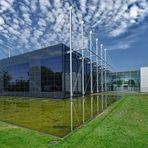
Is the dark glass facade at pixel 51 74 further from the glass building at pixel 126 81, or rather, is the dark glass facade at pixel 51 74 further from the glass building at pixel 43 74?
the glass building at pixel 126 81

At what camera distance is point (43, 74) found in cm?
2902

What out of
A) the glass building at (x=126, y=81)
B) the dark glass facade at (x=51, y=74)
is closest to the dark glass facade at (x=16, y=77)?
the dark glass facade at (x=51, y=74)

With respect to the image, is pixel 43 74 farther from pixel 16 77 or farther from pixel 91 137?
pixel 91 137

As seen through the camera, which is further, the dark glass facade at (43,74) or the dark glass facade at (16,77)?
the dark glass facade at (16,77)

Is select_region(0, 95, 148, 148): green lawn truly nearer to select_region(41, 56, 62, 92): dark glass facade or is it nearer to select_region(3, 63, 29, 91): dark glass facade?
select_region(41, 56, 62, 92): dark glass facade

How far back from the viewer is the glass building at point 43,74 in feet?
87.3

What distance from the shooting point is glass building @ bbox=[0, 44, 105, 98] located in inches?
1048

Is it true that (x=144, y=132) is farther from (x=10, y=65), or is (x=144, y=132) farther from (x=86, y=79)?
(x=10, y=65)

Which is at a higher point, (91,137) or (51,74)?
(51,74)

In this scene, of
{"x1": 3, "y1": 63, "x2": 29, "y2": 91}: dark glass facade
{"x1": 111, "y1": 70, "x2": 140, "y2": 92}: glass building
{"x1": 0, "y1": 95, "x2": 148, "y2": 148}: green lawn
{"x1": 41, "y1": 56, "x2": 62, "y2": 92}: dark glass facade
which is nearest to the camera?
{"x1": 0, "y1": 95, "x2": 148, "y2": 148}: green lawn

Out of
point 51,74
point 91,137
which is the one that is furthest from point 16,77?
point 91,137

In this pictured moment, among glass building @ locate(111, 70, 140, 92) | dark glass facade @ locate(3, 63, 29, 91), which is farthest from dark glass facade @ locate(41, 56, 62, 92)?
glass building @ locate(111, 70, 140, 92)

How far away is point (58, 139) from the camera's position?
256 inches

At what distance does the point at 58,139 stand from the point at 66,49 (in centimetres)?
2170
